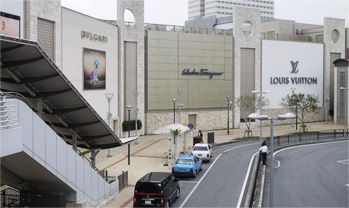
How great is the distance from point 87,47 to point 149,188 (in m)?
23.8

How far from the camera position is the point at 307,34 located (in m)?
75.9

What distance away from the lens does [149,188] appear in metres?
18.3

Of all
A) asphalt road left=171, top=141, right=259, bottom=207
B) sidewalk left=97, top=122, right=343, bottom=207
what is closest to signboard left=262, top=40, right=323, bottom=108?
sidewalk left=97, top=122, right=343, bottom=207

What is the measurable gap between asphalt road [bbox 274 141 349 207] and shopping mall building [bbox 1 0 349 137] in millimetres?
15793

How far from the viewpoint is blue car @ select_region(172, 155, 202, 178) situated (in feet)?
84.3

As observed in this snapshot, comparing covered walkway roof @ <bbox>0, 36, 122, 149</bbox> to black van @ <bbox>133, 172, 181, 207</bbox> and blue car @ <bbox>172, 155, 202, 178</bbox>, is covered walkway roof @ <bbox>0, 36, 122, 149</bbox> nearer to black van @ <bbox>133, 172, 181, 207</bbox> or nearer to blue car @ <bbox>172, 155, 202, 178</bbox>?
black van @ <bbox>133, 172, 181, 207</bbox>

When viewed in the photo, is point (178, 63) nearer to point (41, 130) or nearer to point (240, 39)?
point (240, 39)

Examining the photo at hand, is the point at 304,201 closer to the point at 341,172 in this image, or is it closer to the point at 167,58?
the point at 341,172

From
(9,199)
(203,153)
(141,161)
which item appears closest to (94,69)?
(141,161)

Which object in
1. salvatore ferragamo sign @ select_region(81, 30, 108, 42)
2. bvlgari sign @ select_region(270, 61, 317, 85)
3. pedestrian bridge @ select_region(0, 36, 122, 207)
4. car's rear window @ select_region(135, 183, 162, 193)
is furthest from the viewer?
bvlgari sign @ select_region(270, 61, 317, 85)

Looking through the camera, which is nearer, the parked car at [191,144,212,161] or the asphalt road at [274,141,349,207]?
the asphalt road at [274,141,349,207]

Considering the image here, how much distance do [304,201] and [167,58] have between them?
34.5 metres

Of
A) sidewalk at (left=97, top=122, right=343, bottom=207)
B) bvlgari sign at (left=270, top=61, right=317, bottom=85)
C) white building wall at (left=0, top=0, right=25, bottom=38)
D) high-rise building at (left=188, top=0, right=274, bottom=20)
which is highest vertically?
high-rise building at (left=188, top=0, right=274, bottom=20)

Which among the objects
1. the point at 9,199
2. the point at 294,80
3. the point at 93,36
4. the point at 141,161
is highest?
the point at 93,36
